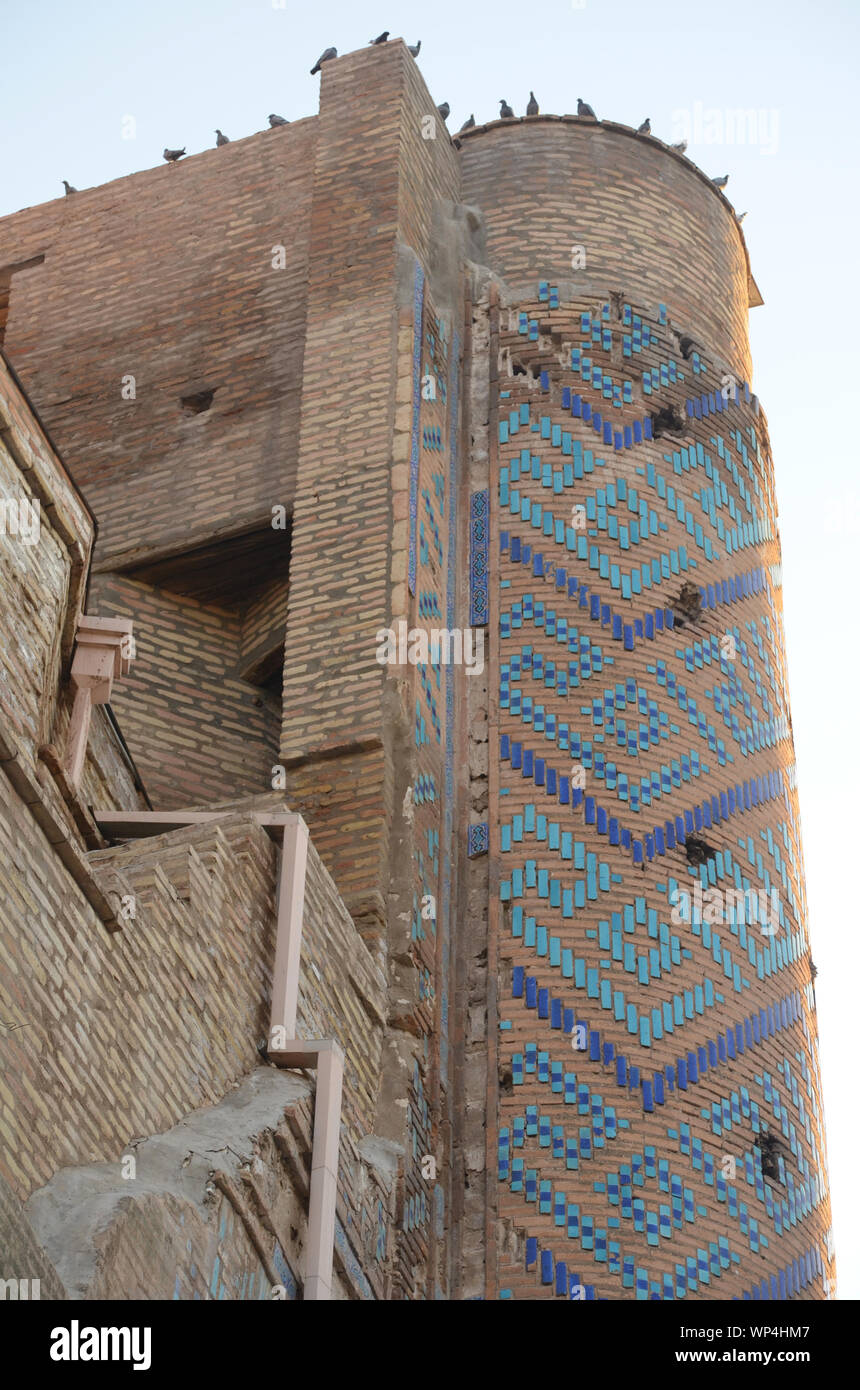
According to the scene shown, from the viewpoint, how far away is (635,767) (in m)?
10.5

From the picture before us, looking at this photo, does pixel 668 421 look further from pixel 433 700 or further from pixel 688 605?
pixel 433 700

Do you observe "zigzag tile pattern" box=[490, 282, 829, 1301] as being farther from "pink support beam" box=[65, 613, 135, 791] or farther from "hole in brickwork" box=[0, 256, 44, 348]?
"hole in brickwork" box=[0, 256, 44, 348]

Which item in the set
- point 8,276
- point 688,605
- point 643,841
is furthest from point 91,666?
point 8,276

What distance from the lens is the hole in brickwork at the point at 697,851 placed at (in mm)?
10430

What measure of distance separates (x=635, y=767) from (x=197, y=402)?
3685 millimetres

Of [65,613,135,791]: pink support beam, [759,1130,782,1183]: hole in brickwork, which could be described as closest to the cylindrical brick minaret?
[759,1130,782,1183]: hole in brickwork

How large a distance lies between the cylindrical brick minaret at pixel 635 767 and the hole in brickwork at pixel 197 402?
1724mm

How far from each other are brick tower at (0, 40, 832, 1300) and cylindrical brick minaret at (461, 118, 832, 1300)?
2cm

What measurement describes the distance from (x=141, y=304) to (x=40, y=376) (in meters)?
0.76

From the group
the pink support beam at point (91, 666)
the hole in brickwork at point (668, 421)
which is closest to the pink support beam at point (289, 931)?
the pink support beam at point (91, 666)

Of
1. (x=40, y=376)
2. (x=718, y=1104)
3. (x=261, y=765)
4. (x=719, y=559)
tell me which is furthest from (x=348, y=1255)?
(x=40, y=376)

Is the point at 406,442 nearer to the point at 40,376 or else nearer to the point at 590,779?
the point at 590,779

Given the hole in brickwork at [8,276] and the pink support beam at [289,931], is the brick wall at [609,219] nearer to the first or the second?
the hole in brickwork at [8,276]
